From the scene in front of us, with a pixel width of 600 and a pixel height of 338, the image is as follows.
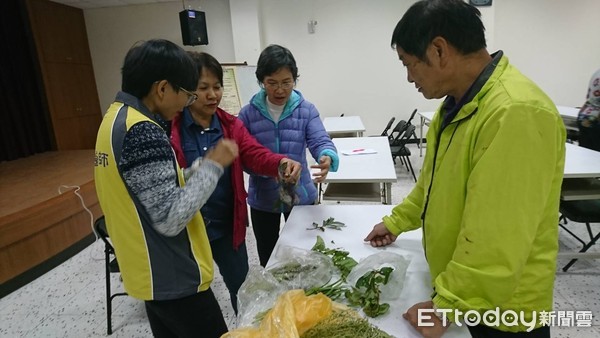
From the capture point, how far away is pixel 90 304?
244cm

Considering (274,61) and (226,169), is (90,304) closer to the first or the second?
(226,169)

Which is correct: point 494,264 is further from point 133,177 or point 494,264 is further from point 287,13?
point 287,13

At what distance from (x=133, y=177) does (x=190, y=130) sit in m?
0.59

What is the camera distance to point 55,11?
5996mm

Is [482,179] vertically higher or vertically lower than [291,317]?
higher

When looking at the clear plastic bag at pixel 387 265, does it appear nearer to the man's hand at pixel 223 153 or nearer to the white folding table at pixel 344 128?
the man's hand at pixel 223 153

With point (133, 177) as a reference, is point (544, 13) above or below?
above

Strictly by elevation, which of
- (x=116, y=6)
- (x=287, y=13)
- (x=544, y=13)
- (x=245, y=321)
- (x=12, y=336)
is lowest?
(x=12, y=336)

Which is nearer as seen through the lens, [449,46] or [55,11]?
[449,46]

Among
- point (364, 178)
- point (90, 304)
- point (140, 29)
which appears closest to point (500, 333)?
point (364, 178)

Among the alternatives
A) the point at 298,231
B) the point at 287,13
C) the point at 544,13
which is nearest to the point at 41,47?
the point at 287,13

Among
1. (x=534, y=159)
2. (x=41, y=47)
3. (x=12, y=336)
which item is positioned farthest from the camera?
(x=41, y=47)

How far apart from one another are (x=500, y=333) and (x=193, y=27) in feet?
19.8

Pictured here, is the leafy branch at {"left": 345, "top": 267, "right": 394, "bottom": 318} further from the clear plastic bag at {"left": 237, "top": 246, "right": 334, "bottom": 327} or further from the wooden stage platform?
the wooden stage platform
